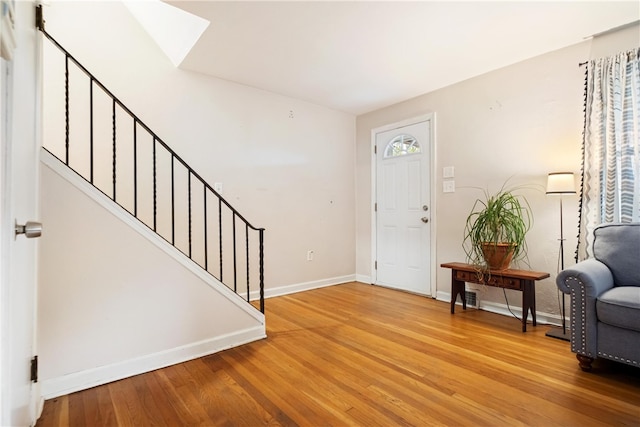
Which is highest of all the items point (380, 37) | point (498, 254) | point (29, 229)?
point (380, 37)

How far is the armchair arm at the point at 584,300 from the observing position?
193 cm

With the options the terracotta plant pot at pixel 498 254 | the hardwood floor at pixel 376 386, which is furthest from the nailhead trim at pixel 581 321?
the terracotta plant pot at pixel 498 254

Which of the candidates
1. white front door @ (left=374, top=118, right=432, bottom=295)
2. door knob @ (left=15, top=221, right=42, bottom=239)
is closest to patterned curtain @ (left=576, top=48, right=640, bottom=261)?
white front door @ (left=374, top=118, right=432, bottom=295)

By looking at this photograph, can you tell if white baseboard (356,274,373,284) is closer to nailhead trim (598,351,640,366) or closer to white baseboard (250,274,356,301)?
white baseboard (250,274,356,301)

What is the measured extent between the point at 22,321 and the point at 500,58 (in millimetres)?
3827

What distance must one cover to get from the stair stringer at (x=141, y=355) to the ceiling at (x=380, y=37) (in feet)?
4.74

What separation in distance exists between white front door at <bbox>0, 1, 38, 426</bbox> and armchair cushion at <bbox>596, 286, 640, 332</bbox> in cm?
280

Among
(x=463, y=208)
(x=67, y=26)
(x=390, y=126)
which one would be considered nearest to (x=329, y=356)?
(x=463, y=208)

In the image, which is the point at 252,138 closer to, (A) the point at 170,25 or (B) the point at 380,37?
(A) the point at 170,25

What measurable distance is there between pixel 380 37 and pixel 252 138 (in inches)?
69.4

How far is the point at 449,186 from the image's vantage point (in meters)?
3.51

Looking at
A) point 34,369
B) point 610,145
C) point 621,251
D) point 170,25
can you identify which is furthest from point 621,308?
point 170,25

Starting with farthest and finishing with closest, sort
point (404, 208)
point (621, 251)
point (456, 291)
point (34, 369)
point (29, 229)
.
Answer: point (404, 208) < point (456, 291) < point (621, 251) < point (34, 369) < point (29, 229)

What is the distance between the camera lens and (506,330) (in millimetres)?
2639
